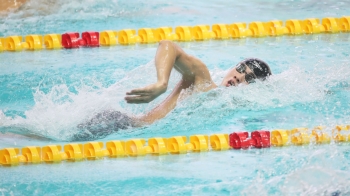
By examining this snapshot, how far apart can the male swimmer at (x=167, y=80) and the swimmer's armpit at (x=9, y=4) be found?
3595mm

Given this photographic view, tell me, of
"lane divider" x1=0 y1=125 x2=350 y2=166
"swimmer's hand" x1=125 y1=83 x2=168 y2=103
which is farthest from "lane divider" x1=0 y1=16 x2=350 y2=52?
"swimmer's hand" x1=125 y1=83 x2=168 y2=103

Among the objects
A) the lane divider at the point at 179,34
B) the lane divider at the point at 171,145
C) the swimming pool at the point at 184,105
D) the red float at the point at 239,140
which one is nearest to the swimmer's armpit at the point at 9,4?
the swimming pool at the point at 184,105

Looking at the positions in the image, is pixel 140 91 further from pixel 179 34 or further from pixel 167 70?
pixel 179 34

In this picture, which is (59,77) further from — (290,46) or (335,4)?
(335,4)

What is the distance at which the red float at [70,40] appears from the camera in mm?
6156

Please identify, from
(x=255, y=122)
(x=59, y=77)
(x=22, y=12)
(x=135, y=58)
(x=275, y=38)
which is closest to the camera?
(x=255, y=122)

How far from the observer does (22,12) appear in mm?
7234

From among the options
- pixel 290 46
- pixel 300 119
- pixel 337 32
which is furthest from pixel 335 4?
pixel 300 119

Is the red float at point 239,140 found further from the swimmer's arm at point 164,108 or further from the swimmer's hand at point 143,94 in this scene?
the swimmer's hand at point 143,94

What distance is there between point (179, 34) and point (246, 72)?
6.67 ft

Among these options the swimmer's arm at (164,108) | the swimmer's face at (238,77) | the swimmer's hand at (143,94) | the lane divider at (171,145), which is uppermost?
the swimmer's hand at (143,94)

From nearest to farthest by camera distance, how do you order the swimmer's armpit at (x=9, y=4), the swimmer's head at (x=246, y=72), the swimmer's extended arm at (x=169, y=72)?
the swimmer's extended arm at (x=169, y=72) < the swimmer's head at (x=246, y=72) < the swimmer's armpit at (x=9, y=4)

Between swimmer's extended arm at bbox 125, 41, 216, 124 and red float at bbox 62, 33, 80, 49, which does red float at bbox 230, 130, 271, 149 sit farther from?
red float at bbox 62, 33, 80, 49

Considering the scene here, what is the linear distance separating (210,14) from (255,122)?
9.87 ft
